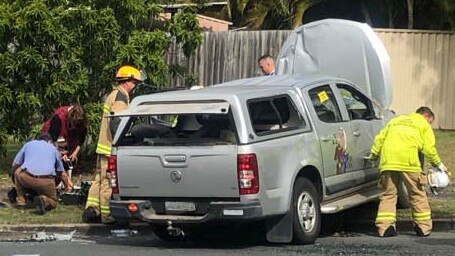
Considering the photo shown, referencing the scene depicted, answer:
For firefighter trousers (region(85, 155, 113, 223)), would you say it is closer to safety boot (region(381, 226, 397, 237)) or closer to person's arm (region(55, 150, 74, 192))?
person's arm (region(55, 150, 74, 192))

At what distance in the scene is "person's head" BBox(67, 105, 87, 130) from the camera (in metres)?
12.3

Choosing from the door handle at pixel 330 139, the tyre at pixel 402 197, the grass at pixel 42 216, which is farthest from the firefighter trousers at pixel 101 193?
the tyre at pixel 402 197

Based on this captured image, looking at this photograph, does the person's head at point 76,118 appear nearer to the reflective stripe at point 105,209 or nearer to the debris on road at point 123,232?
the reflective stripe at point 105,209

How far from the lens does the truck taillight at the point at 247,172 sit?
28.8 feet

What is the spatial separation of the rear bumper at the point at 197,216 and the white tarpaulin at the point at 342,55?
15.6 feet

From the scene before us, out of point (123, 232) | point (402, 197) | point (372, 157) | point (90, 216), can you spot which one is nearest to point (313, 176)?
point (372, 157)

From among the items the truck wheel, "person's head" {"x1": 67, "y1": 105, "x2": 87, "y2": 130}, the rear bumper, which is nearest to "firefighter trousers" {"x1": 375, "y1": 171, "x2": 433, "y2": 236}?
the truck wheel

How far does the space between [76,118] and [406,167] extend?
4.72m

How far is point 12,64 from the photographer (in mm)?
13391

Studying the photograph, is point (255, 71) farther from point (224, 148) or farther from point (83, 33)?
point (224, 148)

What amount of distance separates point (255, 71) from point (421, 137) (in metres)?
8.98

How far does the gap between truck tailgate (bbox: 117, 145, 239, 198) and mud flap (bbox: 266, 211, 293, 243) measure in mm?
635

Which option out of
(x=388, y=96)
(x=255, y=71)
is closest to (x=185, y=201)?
(x=388, y=96)

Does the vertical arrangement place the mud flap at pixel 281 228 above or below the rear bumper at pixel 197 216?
below
